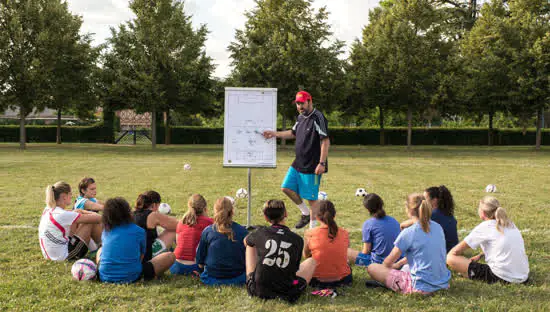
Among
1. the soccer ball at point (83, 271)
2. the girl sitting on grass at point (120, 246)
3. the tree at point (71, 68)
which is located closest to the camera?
the girl sitting on grass at point (120, 246)

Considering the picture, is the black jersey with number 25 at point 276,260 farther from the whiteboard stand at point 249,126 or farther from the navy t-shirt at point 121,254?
the whiteboard stand at point 249,126

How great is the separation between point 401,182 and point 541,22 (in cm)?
2618

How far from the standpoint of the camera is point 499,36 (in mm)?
32312

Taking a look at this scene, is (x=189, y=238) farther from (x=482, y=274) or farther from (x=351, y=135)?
(x=351, y=135)

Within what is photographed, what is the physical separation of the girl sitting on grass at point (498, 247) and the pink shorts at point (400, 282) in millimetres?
885

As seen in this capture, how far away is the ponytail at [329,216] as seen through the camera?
184 inches

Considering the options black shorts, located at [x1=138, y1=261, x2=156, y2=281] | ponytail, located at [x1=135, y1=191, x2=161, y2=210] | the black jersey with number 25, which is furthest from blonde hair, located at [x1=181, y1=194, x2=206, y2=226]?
the black jersey with number 25

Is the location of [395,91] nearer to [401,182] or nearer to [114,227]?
[401,182]

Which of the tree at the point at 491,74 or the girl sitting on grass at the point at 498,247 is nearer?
the girl sitting on grass at the point at 498,247

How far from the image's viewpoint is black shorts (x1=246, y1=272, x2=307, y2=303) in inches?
171

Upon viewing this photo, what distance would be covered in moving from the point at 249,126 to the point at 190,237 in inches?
93.0

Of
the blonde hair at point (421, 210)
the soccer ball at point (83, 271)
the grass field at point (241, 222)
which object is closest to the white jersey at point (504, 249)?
the grass field at point (241, 222)

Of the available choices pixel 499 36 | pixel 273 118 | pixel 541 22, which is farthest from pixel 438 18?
pixel 273 118

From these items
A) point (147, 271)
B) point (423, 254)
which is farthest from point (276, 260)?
point (147, 271)
